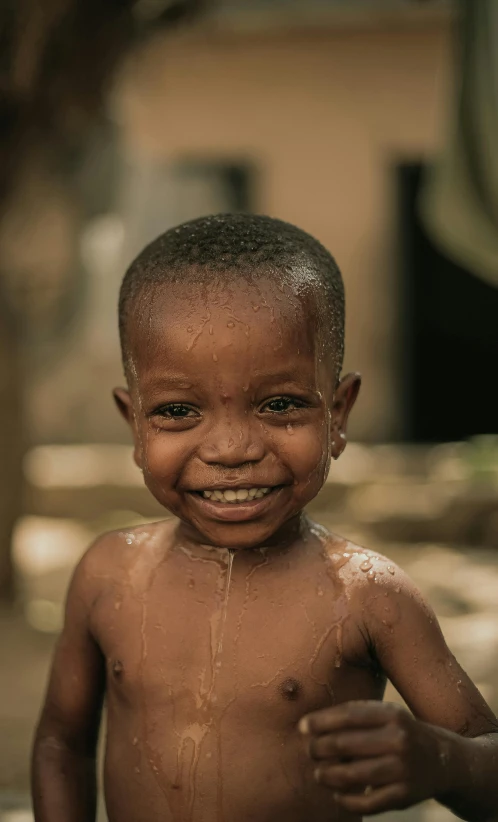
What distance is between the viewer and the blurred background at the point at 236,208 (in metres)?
4.82

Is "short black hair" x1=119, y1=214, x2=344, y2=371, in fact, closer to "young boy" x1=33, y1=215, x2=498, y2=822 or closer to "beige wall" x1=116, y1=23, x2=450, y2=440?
"young boy" x1=33, y1=215, x2=498, y2=822

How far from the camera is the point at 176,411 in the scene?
5.98 ft

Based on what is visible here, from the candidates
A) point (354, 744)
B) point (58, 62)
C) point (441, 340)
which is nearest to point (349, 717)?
point (354, 744)

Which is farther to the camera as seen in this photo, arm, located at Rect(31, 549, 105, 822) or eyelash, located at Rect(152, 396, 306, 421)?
arm, located at Rect(31, 549, 105, 822)

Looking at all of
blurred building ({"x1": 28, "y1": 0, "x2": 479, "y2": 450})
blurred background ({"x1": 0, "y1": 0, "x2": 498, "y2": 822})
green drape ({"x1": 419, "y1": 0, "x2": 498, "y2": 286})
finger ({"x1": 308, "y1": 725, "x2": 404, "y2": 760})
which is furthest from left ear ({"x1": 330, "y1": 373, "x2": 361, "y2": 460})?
blurred building ({"x1": 28, "y1": 0, "x2": 479, "y2": 450})

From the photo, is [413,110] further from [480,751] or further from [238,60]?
[480,751]

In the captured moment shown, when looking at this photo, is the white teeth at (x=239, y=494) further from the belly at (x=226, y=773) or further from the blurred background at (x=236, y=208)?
the blurred background at (x=236, y=208)

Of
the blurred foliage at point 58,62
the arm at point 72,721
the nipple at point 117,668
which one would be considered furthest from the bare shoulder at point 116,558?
the blurred foliage at point 58,62

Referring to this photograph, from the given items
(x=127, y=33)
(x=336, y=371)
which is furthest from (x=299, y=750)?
(x=127, y=33)

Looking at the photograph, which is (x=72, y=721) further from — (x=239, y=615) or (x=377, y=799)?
(x=377, y=799)

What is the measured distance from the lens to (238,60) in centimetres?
867

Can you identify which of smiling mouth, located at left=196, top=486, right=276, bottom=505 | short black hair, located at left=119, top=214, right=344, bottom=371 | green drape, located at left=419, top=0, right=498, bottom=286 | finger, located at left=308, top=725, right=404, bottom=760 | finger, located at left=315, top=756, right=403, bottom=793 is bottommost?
finger, located at left=315, top=756, right=403, bottom=793

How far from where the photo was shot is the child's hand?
1.44m

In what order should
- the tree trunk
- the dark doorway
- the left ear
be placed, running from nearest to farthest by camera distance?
the left ear
the tree trunk
the dark doorway
